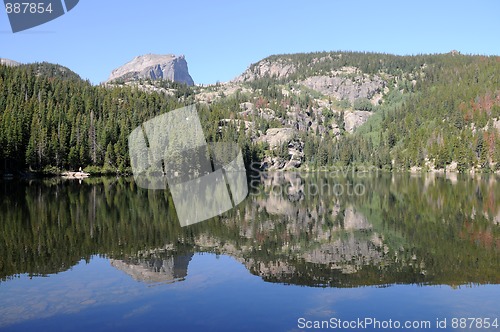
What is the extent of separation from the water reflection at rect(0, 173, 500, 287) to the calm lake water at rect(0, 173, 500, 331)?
12 cm

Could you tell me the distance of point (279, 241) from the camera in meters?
29.8

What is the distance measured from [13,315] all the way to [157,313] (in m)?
5.32

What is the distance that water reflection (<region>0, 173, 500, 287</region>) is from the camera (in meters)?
21.9

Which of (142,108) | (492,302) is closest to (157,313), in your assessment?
(492,302)

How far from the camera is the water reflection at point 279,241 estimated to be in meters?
21.9

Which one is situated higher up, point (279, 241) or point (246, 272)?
point (246, 272)

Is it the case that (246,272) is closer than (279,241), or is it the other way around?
(246,272)
